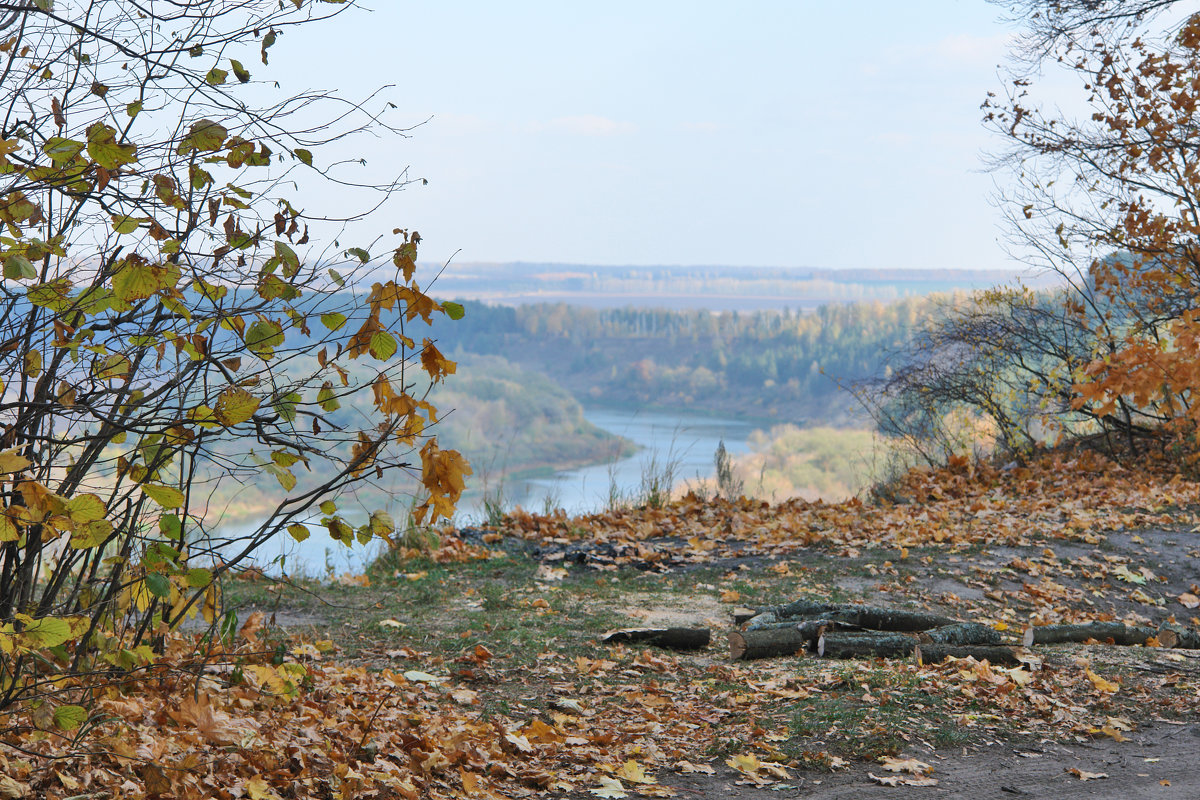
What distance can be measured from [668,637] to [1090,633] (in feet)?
8.16

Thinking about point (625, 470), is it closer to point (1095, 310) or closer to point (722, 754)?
point (1095, 310)

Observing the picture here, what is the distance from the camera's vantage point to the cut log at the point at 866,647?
5.02 metres

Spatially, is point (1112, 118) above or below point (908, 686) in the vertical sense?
above

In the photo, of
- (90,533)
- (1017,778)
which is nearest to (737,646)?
(1017,778)

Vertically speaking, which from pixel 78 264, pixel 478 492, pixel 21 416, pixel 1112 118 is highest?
pixel 1112 118

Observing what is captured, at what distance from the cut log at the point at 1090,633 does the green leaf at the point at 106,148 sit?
5044mm

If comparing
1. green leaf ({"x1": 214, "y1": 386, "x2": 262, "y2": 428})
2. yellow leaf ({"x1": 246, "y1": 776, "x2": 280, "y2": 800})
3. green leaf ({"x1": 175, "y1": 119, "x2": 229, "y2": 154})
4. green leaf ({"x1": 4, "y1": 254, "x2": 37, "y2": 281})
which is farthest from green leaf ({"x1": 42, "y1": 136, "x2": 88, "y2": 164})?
yellow leaf ({"x1": 246, "y1": 776, "x2": 280, "y2": 800})

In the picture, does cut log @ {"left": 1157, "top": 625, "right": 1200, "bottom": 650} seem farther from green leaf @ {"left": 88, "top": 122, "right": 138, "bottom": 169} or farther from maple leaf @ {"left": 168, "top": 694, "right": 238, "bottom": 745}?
green leaf @ {"left": 88, "top": 122, "right": 138, "bottom": 169}

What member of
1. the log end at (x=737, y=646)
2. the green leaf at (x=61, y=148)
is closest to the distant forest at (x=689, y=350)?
the log end at (x=737, y=646)

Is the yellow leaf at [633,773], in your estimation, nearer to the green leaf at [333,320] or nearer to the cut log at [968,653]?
the green leaf at [333,320]

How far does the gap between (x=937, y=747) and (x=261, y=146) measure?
334 centimetres

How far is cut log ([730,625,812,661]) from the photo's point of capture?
5020 mm

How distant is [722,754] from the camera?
3621 mm

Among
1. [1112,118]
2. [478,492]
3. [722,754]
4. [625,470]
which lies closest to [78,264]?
[722,754]
